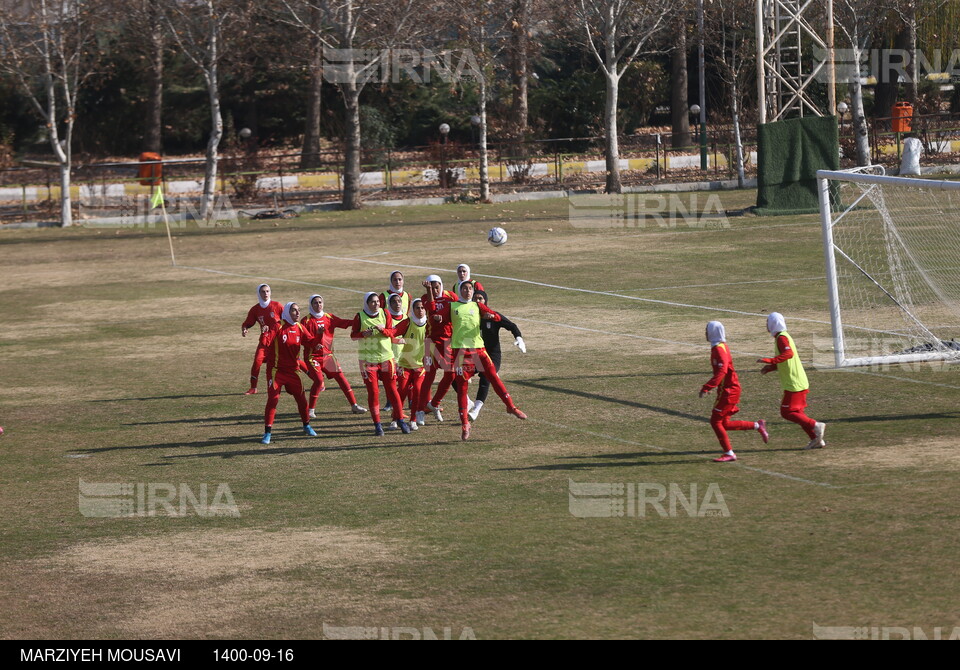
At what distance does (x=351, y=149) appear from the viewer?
46.2 m

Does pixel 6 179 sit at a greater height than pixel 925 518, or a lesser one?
greater

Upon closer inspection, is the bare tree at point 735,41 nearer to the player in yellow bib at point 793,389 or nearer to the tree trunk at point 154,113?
the tree trunk at point 154,113

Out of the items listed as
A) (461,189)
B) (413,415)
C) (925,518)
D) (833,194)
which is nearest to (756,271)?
(833,194)

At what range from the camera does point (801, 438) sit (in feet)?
43.9

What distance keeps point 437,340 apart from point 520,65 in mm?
41398

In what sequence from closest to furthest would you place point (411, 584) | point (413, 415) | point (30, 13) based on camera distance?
point (411, 584), point (413, 415), point (30, 13)

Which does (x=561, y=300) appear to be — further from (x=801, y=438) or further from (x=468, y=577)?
(x=468, y=577)

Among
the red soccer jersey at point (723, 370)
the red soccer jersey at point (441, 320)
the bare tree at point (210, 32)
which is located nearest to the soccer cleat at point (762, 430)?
the red soccer jersey at point (723, 370)

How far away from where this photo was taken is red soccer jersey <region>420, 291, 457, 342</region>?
14.9 meters

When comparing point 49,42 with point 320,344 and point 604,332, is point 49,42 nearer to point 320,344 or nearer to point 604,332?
point 604,332

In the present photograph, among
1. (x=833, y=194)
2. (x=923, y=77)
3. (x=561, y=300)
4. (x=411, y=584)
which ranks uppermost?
(x=923, y=77)

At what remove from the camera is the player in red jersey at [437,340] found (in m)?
14.8

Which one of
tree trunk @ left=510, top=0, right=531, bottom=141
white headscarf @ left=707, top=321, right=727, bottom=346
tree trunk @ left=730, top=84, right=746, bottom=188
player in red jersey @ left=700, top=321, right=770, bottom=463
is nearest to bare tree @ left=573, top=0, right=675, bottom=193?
tree trunk @ left=510, top=0, right=531, bottom=141

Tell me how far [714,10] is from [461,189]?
13.4m
